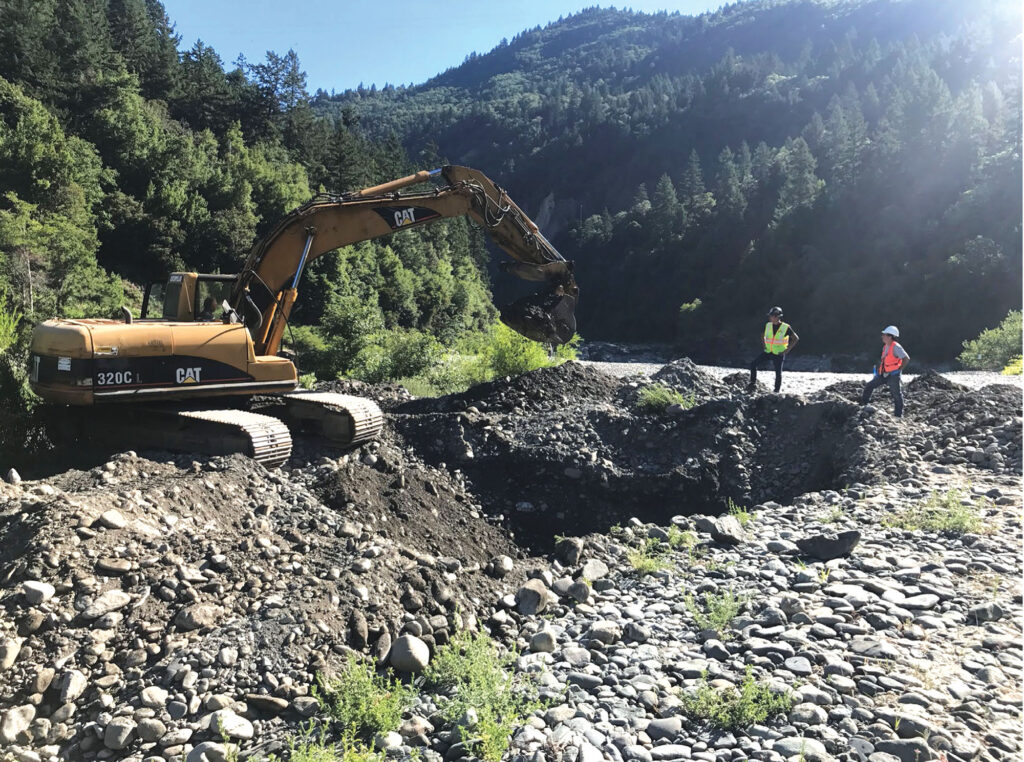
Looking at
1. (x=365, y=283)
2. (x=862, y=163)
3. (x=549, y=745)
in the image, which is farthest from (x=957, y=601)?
(x=862, y=163)

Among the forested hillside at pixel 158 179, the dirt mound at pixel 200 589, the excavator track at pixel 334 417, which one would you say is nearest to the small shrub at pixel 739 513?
the dirt mound at pixel 200 589

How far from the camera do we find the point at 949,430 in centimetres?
977

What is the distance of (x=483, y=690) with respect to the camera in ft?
14.2

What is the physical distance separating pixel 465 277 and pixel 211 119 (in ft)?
86.7

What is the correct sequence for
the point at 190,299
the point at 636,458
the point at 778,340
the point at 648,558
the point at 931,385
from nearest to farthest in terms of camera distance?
the point at 648,558 → the point at 190,299 → the point at 636,458 → the point at 931,385 → the point at 778,340

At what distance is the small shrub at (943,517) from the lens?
22.3ft

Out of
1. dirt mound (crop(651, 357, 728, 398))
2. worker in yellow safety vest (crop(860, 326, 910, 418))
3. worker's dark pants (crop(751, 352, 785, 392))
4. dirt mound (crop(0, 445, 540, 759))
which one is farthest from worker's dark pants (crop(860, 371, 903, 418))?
dirt mound (crop(0, 445, 540, 759))

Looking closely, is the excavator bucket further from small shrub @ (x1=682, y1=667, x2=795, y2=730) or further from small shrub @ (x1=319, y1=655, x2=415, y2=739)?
small shrub @ (x1=682, y1=667, x2=795, y2=730)

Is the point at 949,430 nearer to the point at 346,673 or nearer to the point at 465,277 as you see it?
the point at 346,673

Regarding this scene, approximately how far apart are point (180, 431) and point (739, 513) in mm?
6578

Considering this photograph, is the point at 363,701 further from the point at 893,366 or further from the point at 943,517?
the point at 893,366

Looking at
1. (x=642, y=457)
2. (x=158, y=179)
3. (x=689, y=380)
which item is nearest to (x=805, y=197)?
(x=158, y=179)

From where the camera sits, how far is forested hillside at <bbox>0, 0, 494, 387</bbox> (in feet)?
84.4

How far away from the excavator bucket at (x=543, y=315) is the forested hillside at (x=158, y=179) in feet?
22.3
